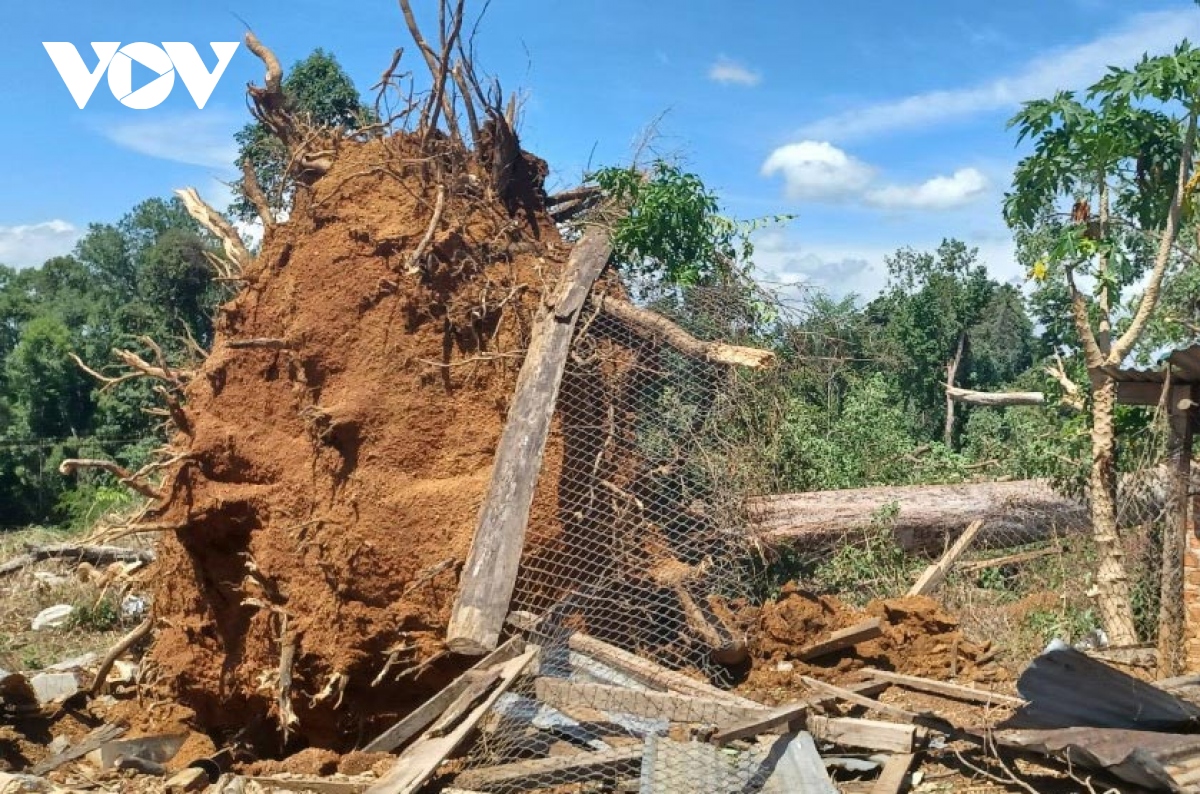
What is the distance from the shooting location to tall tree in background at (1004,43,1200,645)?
7699mm

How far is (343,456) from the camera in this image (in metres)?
6.59

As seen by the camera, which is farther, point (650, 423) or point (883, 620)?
point (883, 620)

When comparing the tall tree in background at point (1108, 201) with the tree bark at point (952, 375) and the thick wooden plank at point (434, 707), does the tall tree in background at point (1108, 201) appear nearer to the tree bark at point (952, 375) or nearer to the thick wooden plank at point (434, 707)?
the thick wooden plank at point (434, 707)

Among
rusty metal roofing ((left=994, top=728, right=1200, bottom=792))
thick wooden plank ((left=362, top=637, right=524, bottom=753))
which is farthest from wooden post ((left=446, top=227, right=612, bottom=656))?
rusty metal roofing ((left=994, top=728, right=1200, bottom=792))

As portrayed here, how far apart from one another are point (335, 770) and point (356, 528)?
4.33 ft

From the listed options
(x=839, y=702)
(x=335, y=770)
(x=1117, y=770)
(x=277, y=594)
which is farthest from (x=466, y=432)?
(x=1117, y=770)

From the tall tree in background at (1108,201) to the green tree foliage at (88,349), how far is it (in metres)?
18.0

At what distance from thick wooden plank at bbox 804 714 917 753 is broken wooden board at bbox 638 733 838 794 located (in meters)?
0.27

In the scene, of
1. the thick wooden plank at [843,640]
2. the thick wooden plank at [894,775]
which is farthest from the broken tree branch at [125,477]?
the thick wooden plank at [894,775]

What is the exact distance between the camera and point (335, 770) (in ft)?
20.5

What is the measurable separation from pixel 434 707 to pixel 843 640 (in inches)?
106

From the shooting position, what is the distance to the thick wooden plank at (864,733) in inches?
218

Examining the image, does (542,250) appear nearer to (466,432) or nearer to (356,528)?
(466,432)

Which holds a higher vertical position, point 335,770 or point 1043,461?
point 1043,461
